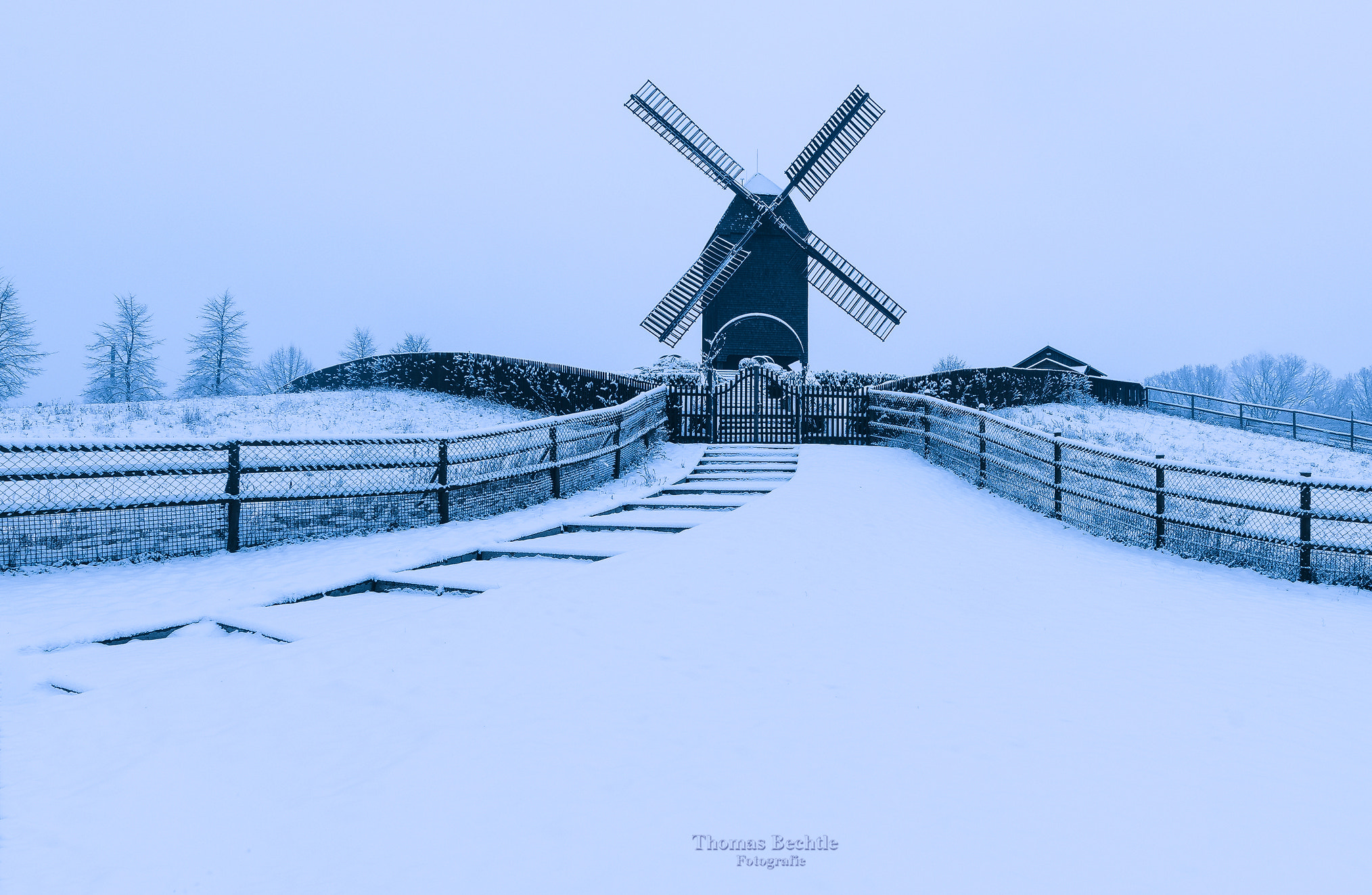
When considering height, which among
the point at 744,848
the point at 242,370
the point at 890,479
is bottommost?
the point at 744,848

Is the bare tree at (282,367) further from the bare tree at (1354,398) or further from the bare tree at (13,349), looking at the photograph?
the bare tree at (1354,398)

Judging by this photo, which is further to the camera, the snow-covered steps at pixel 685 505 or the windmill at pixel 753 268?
the windmill at pixel 753 268

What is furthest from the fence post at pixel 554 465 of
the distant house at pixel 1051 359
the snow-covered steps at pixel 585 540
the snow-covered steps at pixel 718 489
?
the distant house at pixel 1051 359

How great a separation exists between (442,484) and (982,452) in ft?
30.3

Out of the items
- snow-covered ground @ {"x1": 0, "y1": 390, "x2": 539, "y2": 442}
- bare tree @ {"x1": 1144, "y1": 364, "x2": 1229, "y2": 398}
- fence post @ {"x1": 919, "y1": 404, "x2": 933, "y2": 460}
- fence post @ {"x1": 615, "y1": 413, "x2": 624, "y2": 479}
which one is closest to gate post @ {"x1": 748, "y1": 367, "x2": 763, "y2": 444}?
fence post @ {"x1": 919, "y1": 404, "x2": 933, "y2": 460}

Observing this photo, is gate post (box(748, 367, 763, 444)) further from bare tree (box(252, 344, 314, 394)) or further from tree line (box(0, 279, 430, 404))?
bare tree (box(252, 344, 314, 394))

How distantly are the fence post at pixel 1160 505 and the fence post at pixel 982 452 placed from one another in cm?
379

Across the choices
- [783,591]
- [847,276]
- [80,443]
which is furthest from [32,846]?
[847,276]

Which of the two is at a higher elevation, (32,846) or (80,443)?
(80,443)

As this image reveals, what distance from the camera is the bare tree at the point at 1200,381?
89000mm

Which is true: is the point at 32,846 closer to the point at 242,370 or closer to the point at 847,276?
the point at 847,276

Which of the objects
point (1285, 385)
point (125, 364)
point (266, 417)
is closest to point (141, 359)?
point (125, 364)

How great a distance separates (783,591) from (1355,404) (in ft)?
296

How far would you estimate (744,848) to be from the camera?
3078mm
